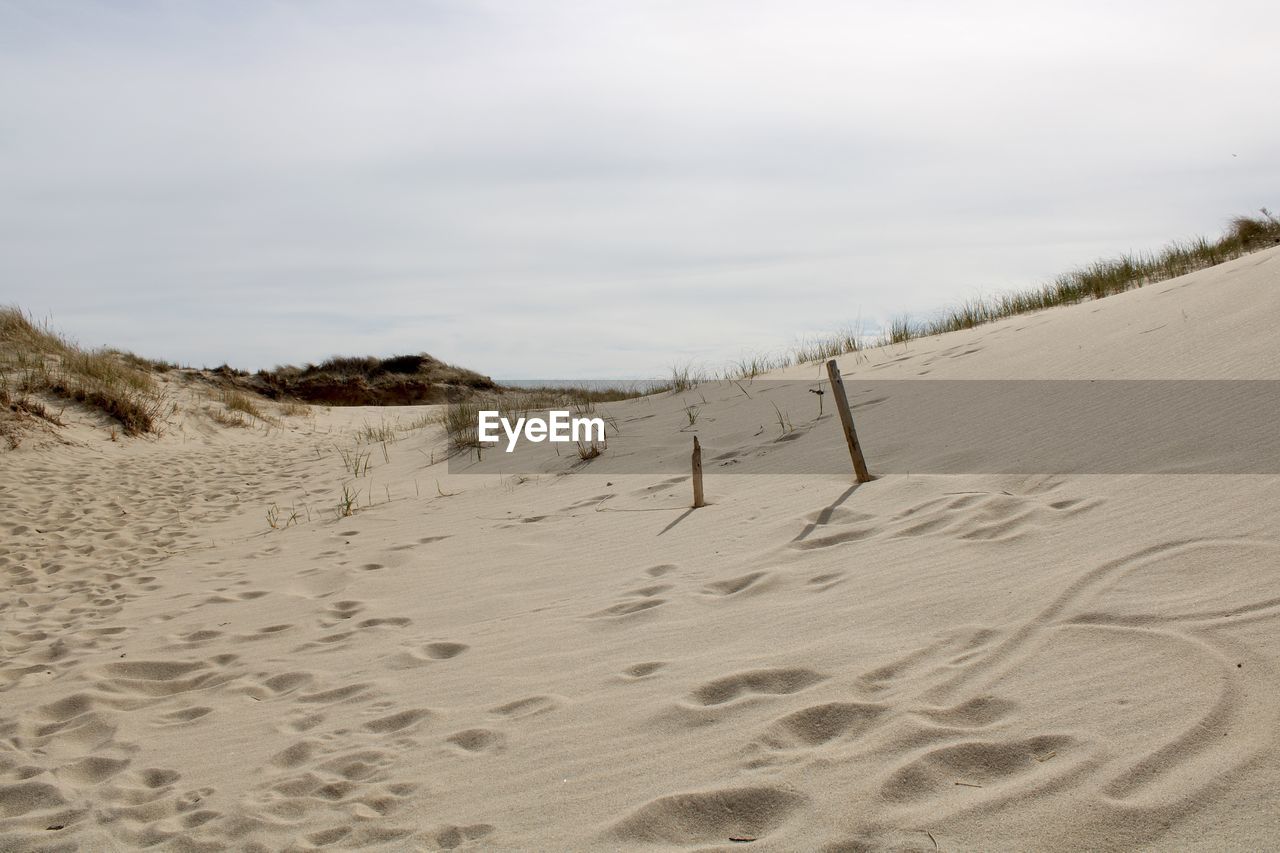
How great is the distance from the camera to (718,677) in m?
2.91

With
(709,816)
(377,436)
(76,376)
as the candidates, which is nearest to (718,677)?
(709,816)

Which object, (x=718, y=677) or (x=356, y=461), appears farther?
(x=356, y=461)

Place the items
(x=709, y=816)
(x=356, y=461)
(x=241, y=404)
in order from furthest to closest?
1. (x=241, y=404)
2. (x=356, y=461)
3. (x=709, y=816)

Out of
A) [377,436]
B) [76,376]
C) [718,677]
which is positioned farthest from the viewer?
[377,436]

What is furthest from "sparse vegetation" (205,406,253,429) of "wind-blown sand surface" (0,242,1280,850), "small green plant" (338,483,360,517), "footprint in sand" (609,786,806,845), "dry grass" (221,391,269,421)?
"footprint in sand" (609,786,806,845)

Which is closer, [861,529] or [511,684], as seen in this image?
[511,684]

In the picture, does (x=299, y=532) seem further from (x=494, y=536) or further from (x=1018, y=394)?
(x=1018, y=394)

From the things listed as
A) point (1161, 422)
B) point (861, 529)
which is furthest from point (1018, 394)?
point (861, 529)

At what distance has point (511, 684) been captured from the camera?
10.7 feet

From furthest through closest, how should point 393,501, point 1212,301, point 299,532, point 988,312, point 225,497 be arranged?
point 988,312
point 225,497
point 393,501
point 299,532
point 1212,301

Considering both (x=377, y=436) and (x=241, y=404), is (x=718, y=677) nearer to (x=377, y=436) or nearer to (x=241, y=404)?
(x=377, y=436)

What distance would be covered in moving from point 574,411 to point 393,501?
4.19 m

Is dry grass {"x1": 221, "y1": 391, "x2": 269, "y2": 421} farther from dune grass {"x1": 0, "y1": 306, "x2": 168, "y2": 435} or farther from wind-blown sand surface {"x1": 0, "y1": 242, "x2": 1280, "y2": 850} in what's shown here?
wind-blown sand surface {"x1": 0, "y1": 242, "x2": 1280, "y2": 850}

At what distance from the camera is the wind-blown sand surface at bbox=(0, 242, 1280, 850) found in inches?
81.5
